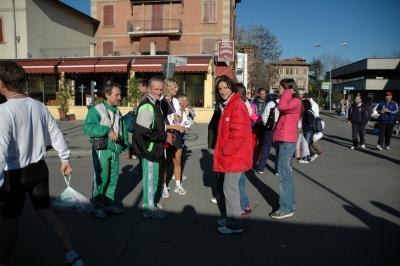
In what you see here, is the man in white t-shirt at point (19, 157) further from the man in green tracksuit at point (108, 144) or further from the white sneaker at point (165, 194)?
the white sneaker at point (165, 194)

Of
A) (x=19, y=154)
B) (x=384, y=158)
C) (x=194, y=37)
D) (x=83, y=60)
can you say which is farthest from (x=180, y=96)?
(x=194, y=37)

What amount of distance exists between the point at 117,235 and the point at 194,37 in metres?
26.9

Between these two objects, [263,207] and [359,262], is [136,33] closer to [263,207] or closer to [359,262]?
[263,207]

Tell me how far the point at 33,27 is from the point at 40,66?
4.06m

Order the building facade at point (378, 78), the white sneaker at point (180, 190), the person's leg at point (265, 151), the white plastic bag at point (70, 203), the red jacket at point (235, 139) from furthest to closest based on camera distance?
the building facade at point (378, 78) → the person's leg at point (265, 151) → the white sneaker at point (180, 190) → the red jacket at point (235, 139) → the white plastic bag at point (70, 203)

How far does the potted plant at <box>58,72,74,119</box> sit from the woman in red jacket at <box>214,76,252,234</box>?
20304 millimetres

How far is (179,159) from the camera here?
18.6ft

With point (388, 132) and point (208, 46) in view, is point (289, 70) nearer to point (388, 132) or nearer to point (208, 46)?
point (208, 46)

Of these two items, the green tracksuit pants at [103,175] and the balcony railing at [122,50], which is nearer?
the green tracksuit pants at [103,175]

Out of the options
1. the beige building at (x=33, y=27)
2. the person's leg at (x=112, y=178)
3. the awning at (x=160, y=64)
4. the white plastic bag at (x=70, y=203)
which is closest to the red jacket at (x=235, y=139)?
the person's leg at (x=112, y=178)

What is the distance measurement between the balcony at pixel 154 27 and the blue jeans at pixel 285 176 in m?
25.9

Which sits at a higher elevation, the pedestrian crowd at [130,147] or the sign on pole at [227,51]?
the sign on pole at [227,51]

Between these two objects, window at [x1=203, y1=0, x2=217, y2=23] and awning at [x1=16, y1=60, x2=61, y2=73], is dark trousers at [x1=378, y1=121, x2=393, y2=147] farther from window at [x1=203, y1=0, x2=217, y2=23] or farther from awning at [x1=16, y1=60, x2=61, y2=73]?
window at [x1=203, y1=0, x2=217, y2=23]

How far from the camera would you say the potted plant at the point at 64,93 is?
22.2 metres
